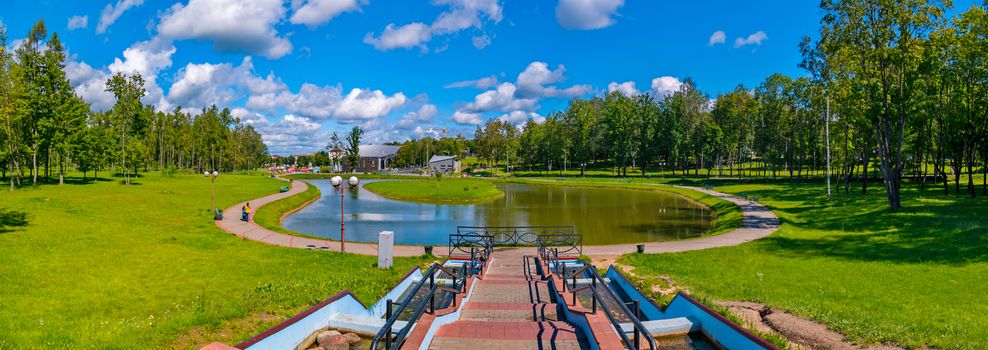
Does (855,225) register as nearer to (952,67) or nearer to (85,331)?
(952,67)

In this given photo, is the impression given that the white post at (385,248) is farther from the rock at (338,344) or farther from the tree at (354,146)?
the tree at (354,146)

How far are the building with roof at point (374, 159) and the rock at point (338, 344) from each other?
5151 inches

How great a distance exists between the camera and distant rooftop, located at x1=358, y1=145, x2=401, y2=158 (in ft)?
468

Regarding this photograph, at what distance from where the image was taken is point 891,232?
21.7m

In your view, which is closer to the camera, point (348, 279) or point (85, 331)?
point (85, 331)

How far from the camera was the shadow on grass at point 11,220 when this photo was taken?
1891cm

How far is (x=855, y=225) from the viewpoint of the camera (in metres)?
24.7

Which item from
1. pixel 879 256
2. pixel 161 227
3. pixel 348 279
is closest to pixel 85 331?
pixel 348 279

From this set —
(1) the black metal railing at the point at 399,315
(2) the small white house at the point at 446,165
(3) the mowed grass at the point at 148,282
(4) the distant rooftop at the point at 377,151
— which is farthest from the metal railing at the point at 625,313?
(4) the distant rooftop at the point at 377,151

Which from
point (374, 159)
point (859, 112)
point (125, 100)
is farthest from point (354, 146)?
point (859, 112)

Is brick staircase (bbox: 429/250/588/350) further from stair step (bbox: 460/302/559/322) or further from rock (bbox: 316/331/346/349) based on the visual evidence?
rock (bbox: 316/331/346/349)

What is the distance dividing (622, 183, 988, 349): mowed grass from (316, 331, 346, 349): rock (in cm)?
907

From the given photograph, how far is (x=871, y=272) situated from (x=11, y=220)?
107 feet

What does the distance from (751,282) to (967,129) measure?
3737 cm
